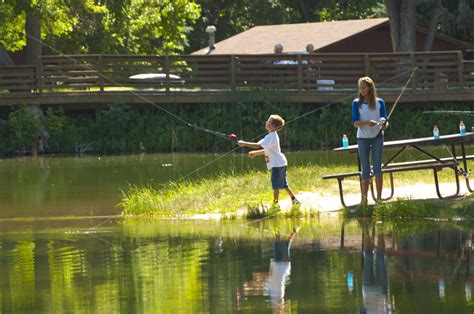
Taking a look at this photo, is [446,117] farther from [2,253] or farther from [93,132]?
[2,253]

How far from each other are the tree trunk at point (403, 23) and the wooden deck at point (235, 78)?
466 centimetres

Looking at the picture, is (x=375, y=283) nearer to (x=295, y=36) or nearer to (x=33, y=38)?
(x=33, y=38)

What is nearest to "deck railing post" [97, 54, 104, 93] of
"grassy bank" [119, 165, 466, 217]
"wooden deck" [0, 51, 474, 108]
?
"wooden deck" [0, 51, 474, 108]

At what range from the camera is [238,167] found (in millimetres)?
25469

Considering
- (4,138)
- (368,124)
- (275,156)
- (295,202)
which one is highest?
(4,138)

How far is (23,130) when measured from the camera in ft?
109

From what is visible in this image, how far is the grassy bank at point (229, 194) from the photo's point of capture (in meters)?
Result: 17.2

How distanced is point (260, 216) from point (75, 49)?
2704cm

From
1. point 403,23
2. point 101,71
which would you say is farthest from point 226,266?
point 403,23

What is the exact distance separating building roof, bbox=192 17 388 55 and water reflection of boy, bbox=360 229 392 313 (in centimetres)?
3238

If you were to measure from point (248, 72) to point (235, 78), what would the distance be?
380 mm

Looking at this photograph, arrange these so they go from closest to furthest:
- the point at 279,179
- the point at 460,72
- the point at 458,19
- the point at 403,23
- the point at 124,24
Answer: the point at 279,179 < the point at 460,72 < the point at 124,24 < the point at 403,23 < the point at 458,19

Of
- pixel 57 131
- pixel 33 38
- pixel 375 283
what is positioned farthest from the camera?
pixel 33 38

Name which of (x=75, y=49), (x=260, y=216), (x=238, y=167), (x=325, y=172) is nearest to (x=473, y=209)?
(x=260, y=216)
